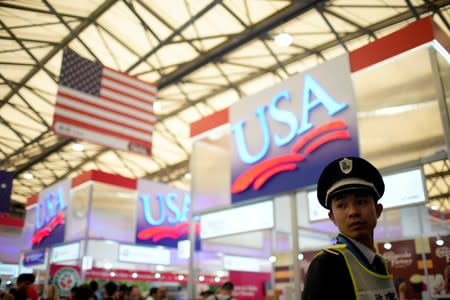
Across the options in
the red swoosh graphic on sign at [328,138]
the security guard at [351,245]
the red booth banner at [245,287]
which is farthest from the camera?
the red booth banner at [245,287]

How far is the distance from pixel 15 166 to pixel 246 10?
1613cm

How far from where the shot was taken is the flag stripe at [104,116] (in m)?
7.12

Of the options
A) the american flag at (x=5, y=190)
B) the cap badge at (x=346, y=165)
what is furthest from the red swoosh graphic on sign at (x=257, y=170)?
the american flag at (x=5, y=190)

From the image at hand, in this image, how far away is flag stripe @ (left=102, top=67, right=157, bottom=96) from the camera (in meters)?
7.94

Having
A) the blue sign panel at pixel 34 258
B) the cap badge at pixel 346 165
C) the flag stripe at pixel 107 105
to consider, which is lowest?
the cap badge at pixel 346 165

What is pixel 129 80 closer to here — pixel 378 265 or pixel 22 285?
pixel 22 285

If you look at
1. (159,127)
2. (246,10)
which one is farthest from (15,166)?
(246,10)

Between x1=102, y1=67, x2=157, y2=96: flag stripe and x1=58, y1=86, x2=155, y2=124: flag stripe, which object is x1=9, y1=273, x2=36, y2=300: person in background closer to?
x1=58, y1=86, x2=155, y2=124: flag stripe

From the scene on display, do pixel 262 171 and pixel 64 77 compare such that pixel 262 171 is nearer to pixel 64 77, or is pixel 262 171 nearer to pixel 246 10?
pixel 64 77

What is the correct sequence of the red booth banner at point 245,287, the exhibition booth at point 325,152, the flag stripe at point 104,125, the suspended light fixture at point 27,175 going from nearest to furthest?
the exhibition booth at point 325,152 < the flag stripe at point 104,125 < the red booth banner at point 245,287 < the suspended light fixture at point 27,175

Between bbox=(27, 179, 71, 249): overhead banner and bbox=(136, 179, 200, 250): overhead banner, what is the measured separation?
6.10 feet

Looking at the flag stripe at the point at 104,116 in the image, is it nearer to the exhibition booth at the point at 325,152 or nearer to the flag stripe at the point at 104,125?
the flag stripe at the point at 104,125

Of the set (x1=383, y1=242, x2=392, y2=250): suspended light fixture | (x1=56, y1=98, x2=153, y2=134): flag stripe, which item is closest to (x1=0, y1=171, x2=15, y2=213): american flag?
(x1=56, y1=98, x2=153, y2=134): flag stripe

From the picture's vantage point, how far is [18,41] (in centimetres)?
1202
